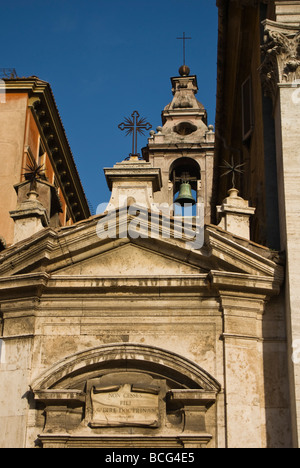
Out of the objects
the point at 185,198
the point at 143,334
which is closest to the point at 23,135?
the point at 185,198

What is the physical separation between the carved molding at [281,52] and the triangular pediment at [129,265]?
12.8 feet

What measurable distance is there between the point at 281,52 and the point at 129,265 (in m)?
4.90

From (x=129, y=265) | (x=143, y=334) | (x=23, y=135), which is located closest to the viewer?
(x=143, y=334)

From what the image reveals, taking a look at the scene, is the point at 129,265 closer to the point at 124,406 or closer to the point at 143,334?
the point at 143,334

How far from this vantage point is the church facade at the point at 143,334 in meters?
13.5

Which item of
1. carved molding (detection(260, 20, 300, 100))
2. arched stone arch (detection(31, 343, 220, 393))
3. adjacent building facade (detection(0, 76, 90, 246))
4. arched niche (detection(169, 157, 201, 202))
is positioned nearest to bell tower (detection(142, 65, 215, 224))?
arched niche (detection(169, 157, 201, 202))

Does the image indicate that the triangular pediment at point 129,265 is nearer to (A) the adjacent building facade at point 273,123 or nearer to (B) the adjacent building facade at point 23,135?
(A) the adjacent building facade at point 273,123

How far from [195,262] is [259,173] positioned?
336cm

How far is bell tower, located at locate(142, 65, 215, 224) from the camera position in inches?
1027

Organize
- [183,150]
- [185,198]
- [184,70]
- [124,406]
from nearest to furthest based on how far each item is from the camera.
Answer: [124,406] < [185,198] < [183,150] < [184,70]

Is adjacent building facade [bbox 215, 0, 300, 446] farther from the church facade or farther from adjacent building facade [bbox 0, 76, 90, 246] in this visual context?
adjacent building facade [bbox 0, 76, 90, 246]

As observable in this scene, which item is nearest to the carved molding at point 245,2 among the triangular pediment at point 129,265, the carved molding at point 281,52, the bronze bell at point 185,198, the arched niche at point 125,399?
the carved molding at point 281,52

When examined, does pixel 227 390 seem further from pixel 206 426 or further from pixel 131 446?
pixel 131 446

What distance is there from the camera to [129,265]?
14898 millimetres
